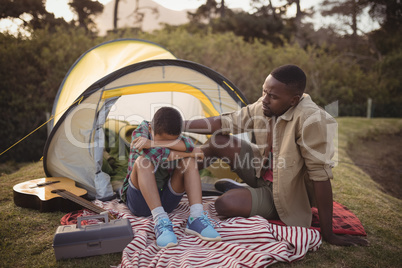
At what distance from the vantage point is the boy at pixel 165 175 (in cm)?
199

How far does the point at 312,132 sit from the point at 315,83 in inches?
312

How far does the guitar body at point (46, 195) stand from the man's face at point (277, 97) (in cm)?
163

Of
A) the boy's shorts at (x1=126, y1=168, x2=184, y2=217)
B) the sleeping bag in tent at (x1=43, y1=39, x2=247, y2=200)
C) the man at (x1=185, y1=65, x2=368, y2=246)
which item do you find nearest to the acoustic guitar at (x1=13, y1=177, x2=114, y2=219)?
the sleeping bag in tent at (x1=43, y1=39, x2=247, y2=200)

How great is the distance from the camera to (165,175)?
2.26 meters

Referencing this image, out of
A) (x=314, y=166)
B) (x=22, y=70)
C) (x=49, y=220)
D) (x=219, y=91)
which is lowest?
(x=49, y=220)

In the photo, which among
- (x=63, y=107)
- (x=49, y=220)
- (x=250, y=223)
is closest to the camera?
(x=250, y=223)

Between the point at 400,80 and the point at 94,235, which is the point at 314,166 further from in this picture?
the point at 400,80

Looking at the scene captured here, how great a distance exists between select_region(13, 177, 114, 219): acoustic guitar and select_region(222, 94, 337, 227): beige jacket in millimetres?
1442

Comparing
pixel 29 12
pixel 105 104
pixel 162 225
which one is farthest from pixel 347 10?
pixel 162 225

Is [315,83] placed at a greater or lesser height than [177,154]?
greater

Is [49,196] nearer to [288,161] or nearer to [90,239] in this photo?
[90,239]

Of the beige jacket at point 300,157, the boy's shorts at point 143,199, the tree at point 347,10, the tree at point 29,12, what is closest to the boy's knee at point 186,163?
the boy's shorts at point 143,199

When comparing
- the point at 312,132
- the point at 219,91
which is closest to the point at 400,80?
the point at 219,91

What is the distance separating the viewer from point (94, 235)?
184 cm
